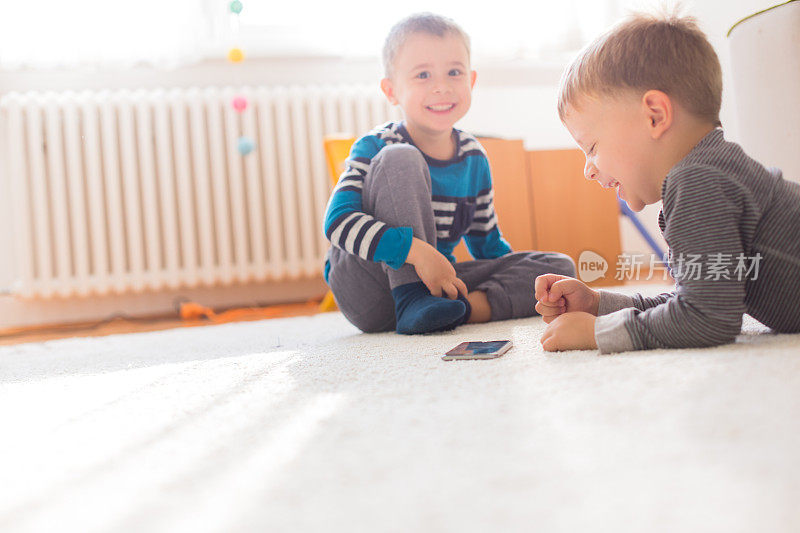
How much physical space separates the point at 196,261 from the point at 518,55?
137cm

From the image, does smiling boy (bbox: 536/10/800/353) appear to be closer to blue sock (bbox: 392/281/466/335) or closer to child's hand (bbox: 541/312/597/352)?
child's hand (bbox: 541/312/597/352)

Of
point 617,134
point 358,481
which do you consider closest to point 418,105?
point 617,134

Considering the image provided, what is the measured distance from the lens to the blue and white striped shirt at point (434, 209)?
106 cm

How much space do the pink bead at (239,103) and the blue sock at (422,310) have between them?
1.45m

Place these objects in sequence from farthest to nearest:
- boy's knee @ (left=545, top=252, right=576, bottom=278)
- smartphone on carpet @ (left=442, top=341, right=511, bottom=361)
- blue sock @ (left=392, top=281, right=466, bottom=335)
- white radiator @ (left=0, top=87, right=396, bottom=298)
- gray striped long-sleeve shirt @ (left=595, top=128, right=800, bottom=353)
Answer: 1. white radiator @ (left=0, top=87, right=396, bottom=298)
2. boy's knee @ (left=545, top=252, right=576, bottom=278)
3. blue sock @ (left=392, top=281, right=466, bottom=335)
4. smartphone on carpet @ (left=442, top=341, right=511, bottom=361)
5. gray striped long-sleeve shirt @ (left=595, top=128, right=800, bottom=353)

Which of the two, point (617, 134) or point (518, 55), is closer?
point (617, 134)

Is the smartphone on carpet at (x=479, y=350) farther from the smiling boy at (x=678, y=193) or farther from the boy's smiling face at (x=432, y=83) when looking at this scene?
the boy's smiling face at (x=432, y=83)

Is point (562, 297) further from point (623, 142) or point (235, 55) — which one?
point (235, 55)

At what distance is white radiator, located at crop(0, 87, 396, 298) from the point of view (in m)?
2.27

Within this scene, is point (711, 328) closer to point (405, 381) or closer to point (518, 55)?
point (405, 381)

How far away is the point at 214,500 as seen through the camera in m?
0.38

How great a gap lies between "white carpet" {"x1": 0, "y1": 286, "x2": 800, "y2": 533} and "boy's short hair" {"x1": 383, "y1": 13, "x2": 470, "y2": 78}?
0.78 meters

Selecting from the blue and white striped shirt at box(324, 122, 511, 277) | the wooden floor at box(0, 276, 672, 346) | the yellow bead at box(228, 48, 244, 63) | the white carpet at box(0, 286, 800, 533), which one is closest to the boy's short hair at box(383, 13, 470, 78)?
the blue and white striped shirt at box(324, 122, 511, 277)

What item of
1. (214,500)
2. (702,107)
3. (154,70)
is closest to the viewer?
(214,500)
